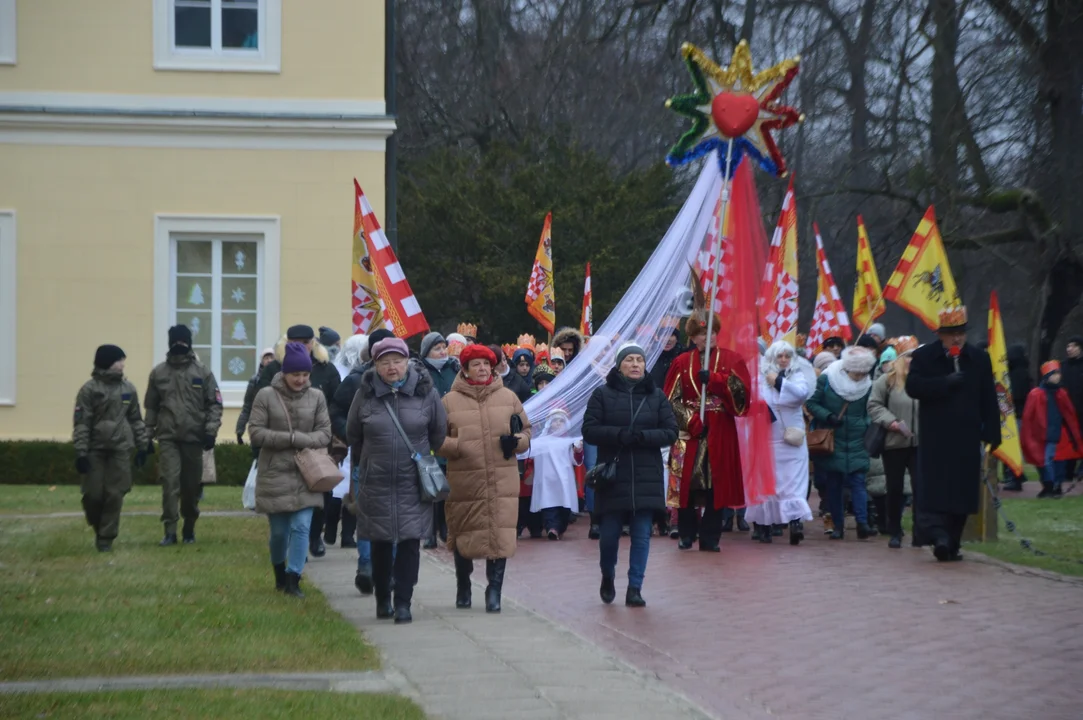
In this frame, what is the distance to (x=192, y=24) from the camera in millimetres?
23406

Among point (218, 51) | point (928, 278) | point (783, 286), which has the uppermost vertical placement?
point (218, 51)

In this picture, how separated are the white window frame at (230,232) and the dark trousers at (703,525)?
1038 centimetres

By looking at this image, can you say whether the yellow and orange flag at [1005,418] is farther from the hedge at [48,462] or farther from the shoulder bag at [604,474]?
the hedge at [48,462]

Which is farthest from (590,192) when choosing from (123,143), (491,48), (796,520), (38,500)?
(796,520)

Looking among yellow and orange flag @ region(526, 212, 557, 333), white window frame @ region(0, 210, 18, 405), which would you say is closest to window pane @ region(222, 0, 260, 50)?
white window frame @ region(0, 210, 18, 405)

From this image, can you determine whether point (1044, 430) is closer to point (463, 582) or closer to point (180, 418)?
point (180, 418)

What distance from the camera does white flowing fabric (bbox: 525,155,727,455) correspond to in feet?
49.8

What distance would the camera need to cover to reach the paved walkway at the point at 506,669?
712cm

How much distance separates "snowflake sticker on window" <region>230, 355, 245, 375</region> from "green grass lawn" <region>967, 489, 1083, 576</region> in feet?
35.9

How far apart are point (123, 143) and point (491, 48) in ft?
42.6

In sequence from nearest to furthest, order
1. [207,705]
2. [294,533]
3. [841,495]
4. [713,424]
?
[207,705], [294,533], [713,424], [841,495]

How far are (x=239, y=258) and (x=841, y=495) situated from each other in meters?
11.3

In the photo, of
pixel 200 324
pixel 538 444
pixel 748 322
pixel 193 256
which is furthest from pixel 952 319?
pixel 193 256

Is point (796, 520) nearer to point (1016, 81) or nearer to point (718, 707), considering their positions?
point (718, 707)
